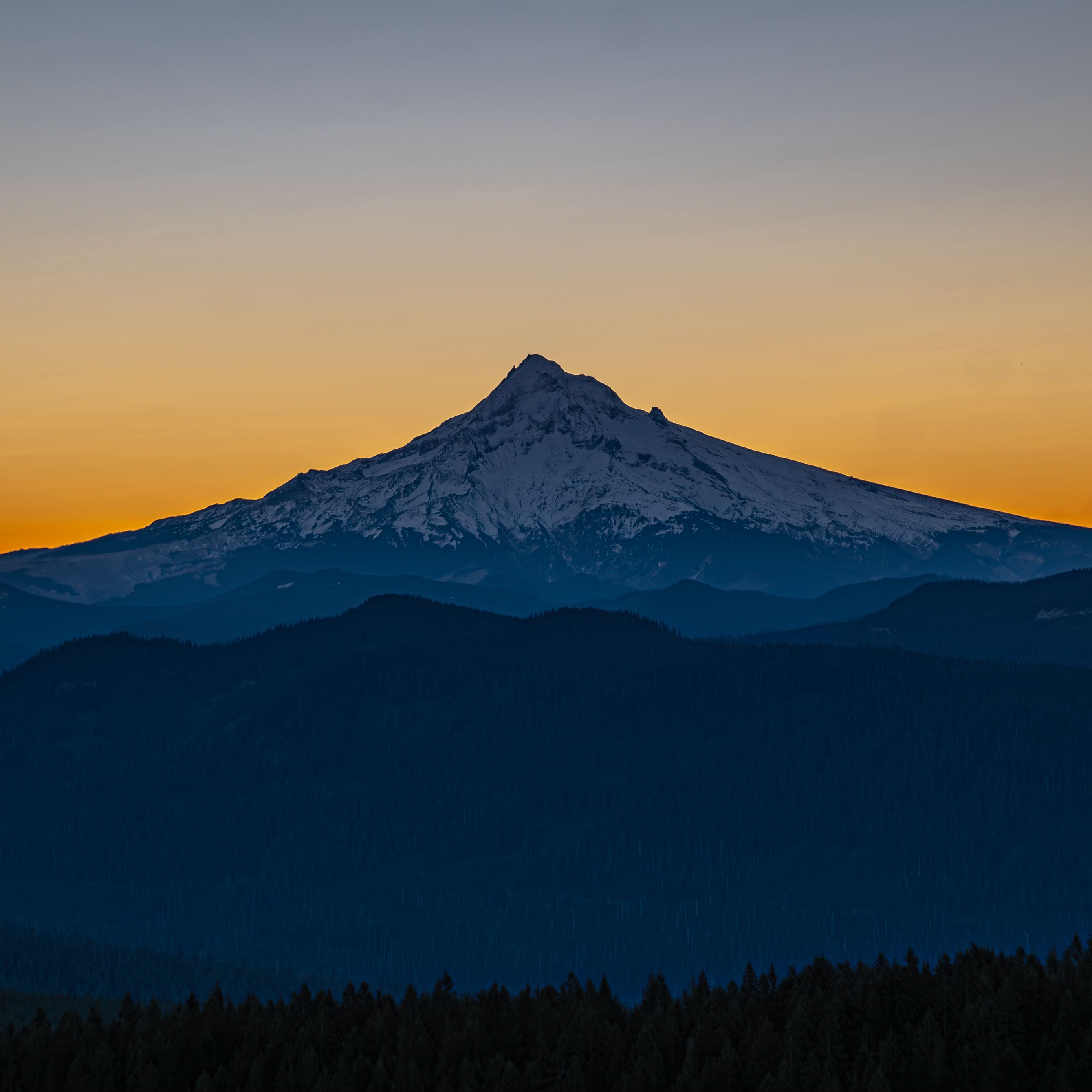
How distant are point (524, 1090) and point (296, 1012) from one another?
32490 mm

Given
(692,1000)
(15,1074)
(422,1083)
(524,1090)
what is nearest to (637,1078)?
(524,1090)

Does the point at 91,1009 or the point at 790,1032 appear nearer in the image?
the point at 790,1032

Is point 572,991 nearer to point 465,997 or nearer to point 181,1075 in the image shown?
point 465,997

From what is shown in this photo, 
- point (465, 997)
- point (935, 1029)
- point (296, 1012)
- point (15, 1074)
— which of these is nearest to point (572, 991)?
point (465, 997)

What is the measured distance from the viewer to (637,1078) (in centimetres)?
12644

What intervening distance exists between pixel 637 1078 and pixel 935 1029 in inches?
1011

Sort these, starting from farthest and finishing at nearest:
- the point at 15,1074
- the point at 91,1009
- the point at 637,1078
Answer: the point at 91,1009
the point at 15,1074
the point at 637,1078

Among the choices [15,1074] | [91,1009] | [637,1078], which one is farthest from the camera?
[91,1009]

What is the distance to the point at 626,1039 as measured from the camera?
140000 millimetres

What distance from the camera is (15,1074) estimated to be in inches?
5433

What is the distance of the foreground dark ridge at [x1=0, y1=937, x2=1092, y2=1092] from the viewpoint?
417 feet

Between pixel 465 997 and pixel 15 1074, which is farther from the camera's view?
pixel 465 997

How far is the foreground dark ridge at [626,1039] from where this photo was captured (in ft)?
417

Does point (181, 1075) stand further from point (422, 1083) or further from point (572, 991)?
point (572, 991)
